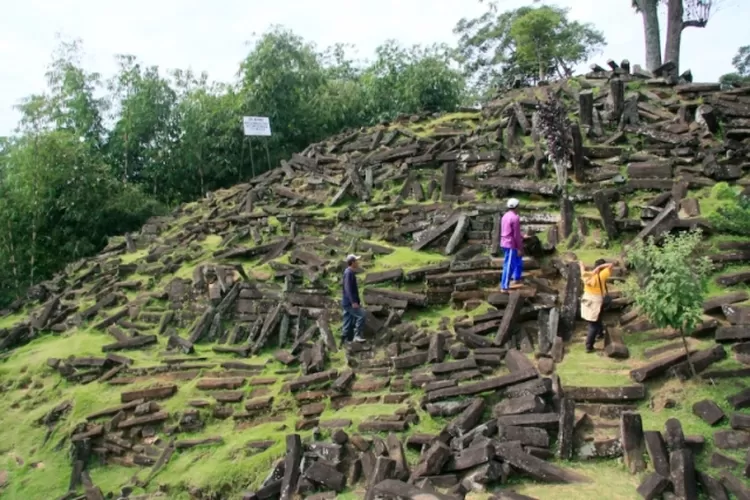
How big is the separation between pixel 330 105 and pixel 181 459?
20128 millimetres

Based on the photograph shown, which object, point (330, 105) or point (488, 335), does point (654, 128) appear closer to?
point (488, 335)

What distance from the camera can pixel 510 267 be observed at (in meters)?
11.5

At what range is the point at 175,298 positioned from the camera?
590 inches

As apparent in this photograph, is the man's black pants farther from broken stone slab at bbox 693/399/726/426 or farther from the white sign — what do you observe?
the white sign

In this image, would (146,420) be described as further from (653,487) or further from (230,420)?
(653,487)

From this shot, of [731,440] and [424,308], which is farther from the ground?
[424,308]

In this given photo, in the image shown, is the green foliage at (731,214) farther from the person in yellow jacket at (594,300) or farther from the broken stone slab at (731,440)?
the broken stone slab at (731,440)

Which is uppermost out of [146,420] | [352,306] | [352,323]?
[352,306]

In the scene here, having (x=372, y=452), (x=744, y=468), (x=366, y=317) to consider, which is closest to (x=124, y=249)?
(x=366, y=317)

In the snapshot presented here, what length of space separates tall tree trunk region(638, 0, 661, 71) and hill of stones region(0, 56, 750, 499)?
287 cm

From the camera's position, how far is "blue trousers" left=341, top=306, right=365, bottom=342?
11539mm

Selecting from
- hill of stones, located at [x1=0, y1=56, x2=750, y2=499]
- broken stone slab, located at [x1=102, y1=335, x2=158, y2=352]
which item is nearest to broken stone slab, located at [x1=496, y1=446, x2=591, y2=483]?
hill of stones, located at [x1=0, y1=56, x2=750, y2=499]

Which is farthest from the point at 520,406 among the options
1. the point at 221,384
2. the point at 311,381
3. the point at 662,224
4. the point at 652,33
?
the point at 652,33

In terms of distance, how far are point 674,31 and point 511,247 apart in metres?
16.0
